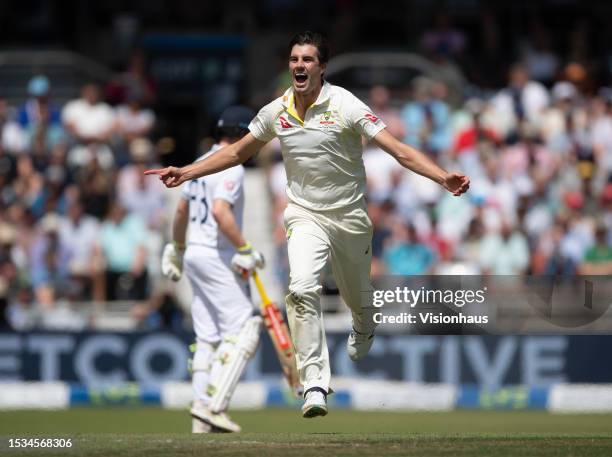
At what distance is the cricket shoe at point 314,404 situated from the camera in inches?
339

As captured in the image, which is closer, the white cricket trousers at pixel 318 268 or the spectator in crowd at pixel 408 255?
the white cricket trousers at pixel 318 268

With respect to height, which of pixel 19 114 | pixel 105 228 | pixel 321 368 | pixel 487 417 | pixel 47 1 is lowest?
pixel 487 417

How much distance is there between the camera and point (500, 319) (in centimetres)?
1175

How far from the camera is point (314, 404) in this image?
861cm

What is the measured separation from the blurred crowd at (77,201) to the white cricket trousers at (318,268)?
7627mm

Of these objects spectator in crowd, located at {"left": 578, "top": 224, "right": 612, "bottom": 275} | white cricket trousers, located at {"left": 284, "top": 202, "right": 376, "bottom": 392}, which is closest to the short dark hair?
white cricket trousers, located at {"left": 284, "top": 202, "right": 376, "bottom": 392}

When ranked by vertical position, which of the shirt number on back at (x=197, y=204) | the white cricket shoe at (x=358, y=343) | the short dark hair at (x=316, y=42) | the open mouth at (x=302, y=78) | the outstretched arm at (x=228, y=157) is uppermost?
the short dark hair at (x=316, y=42)

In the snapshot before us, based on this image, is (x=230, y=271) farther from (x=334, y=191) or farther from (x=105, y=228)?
A: (x=105, y=228)

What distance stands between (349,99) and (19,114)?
443 inches

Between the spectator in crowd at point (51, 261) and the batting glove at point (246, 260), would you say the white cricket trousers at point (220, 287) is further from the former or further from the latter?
the spectator in crowd at point (51, 261)

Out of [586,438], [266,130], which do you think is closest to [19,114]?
[266,130]

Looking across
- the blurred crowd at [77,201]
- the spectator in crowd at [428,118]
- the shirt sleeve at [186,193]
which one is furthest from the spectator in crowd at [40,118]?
the shirt sleeve at [186,193]

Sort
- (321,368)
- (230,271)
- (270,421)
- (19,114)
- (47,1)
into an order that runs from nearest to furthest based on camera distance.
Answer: (321,368), (230,271), (270,421), (19,114), (47,1)

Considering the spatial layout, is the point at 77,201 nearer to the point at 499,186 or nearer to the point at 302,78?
the point at 499,186
